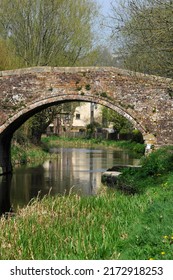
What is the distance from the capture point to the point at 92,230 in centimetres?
991

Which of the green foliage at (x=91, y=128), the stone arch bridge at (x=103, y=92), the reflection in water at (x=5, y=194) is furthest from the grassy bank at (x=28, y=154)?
the green foliage at (x=91, y=128)

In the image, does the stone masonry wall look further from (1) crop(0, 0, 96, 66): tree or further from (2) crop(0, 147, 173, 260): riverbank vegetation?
(1) crop(0, 0, 96, 66): tree

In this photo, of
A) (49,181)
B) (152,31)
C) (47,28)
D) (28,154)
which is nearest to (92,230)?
(152,31)

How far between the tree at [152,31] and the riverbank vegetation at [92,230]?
4.00 meters

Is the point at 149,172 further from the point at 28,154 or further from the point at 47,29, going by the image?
the point at 47,29

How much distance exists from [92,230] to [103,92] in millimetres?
12511

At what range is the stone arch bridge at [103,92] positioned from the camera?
21.8 m

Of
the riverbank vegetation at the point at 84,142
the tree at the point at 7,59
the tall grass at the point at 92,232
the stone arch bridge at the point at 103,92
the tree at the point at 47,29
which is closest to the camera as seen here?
the tall grass at the point at 92,232

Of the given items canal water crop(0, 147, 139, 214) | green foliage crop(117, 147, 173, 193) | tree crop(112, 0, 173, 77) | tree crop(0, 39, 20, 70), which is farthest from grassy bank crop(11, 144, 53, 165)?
tree crop(112, 0, 173, 77)

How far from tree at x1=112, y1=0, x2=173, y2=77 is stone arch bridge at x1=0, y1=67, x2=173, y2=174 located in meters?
4.62

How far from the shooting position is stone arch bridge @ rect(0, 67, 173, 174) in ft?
71.5

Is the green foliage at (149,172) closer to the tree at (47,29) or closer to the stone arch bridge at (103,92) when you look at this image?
the stone arch bridge at (103,92)

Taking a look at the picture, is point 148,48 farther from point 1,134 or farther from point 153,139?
point 1,134

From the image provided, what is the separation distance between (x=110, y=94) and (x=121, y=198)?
8833 millimetres
